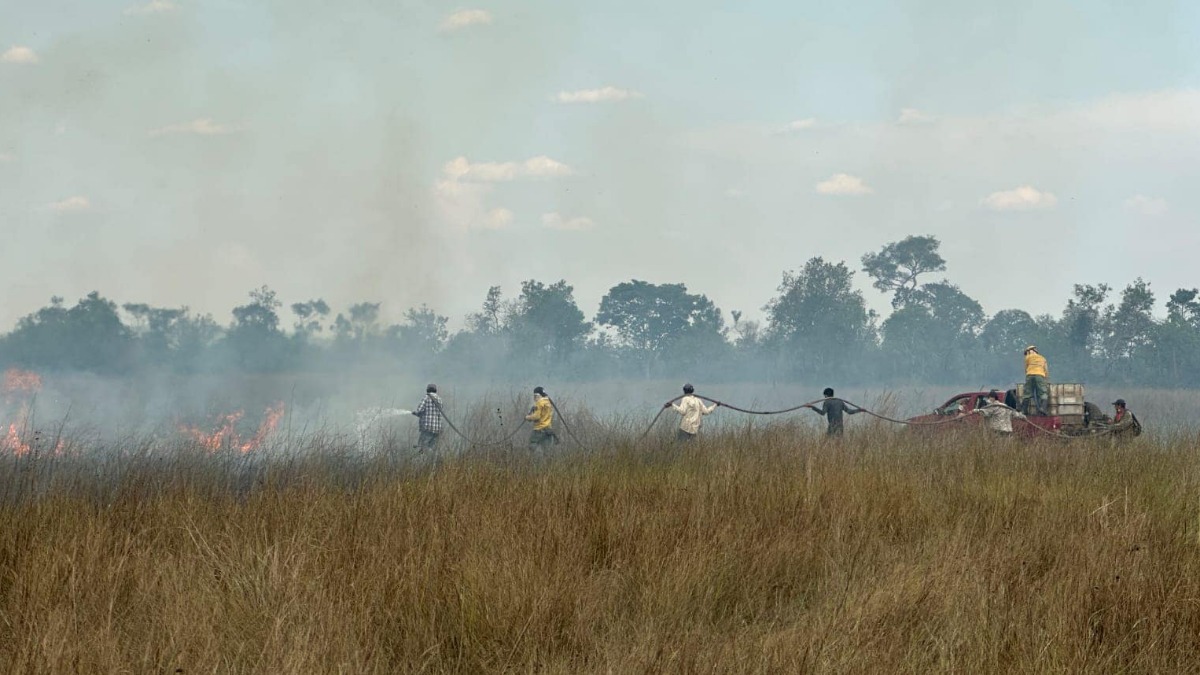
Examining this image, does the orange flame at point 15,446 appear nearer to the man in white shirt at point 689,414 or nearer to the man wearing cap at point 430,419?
the man wearing cap at point 430,419

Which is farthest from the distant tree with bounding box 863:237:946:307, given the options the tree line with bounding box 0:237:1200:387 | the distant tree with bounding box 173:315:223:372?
the distant tree with bounding box 173:315:223:372

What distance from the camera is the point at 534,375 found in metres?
44.7

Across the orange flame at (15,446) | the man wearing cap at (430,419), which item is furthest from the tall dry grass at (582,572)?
the man wearing cap at (430,419)

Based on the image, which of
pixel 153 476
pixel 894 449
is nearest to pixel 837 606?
pixel 153 476

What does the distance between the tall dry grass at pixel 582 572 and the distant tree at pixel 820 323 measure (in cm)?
4097

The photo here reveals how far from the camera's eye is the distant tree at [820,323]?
165ft

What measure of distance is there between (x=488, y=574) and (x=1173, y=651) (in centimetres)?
350

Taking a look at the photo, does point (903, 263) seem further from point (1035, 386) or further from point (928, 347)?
point (1035, 386)

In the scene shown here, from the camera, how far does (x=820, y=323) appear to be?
166 ft

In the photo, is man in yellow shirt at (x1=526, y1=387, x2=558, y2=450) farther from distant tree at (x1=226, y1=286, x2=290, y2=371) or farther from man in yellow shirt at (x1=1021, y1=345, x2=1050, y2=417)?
distant tree at (x1=226, y1=286, x2=290, y2=371)

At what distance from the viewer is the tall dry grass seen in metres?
5.07

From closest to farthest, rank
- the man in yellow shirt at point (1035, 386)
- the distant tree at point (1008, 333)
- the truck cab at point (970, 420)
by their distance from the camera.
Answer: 1. the truck cab at point (970, 420)
2. the man in yellow shirt at point (1035, 386)
3. the distant tree at point (1008, 333)

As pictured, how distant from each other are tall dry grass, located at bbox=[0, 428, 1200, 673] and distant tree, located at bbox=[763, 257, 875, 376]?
134ft

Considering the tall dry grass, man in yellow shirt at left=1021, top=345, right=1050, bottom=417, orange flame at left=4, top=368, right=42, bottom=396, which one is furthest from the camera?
orange flame at left=4, top=368, right=42, bottom=396
